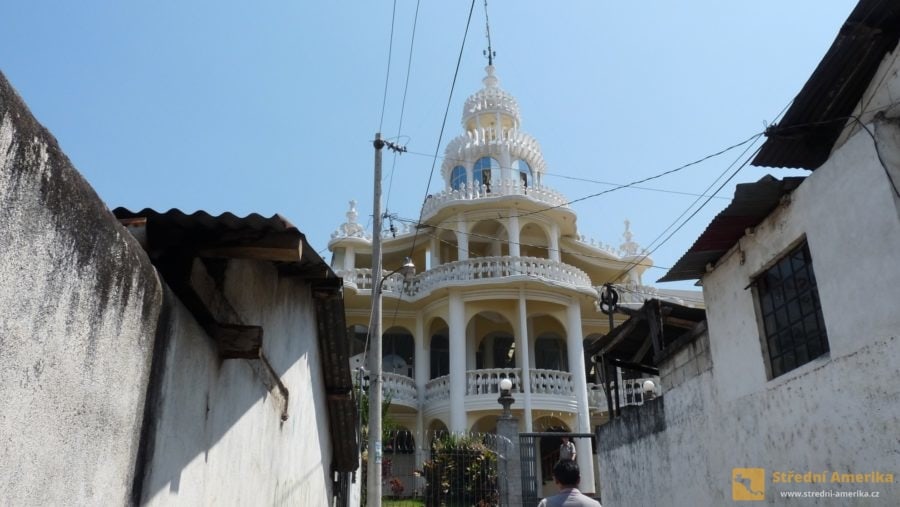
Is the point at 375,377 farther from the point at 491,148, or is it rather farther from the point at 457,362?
the point at 491,148

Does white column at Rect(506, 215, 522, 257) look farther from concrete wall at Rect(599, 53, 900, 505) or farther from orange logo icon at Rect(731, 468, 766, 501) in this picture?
orange logo icon at Rect(731, 468, 766, 501)

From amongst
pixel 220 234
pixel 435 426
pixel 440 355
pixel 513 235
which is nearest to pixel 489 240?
pixel 513 235

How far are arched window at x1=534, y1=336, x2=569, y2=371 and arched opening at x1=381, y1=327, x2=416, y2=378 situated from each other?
15.5 ft

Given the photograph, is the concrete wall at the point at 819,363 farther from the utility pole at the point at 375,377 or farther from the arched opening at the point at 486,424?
the arched opening at the point at 486,424

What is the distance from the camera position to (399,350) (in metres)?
24.7

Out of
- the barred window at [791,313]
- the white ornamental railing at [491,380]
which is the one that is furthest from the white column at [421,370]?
the barred window at [791,313]

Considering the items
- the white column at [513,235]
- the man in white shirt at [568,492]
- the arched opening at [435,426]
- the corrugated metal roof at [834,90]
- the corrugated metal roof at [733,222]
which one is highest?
the white column at [513,235]

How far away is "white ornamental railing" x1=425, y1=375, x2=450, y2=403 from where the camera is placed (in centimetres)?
2042

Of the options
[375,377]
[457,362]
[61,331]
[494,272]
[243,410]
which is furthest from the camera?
[494,272]

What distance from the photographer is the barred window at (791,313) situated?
646 centimetres

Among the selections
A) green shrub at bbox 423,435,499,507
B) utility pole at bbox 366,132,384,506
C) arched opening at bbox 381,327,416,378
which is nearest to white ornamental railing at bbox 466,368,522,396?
arched opening at bbox 381,327,416,378

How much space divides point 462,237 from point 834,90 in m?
16.4

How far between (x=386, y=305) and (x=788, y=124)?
55.9 feet

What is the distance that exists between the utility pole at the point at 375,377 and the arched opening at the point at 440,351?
1154 cm
